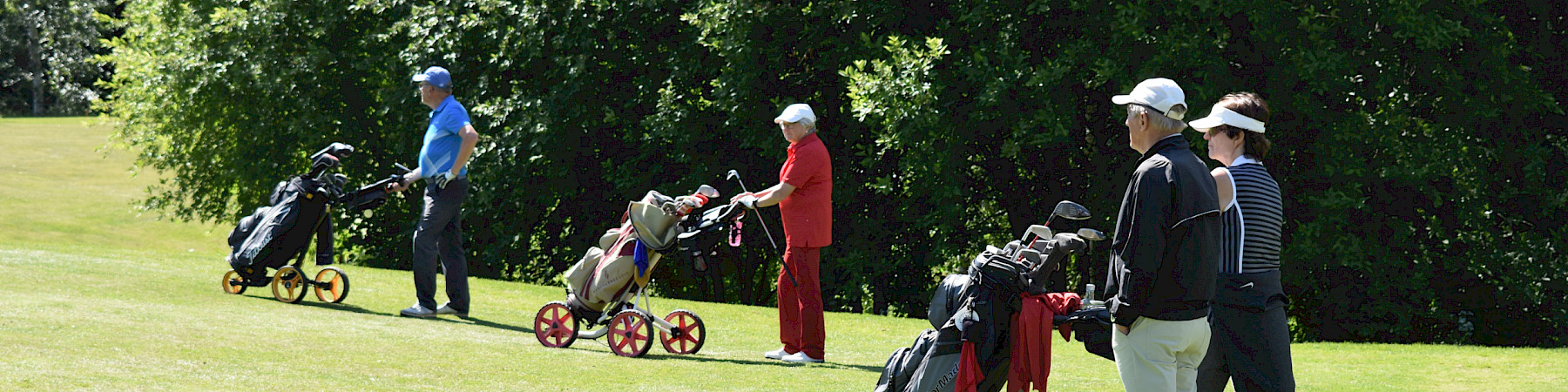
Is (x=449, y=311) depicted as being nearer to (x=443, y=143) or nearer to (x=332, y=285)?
(x=332, y=285)

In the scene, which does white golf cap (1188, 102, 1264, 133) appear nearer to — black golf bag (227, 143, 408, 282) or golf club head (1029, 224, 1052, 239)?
golf club head (1029, 224, 1052, 239)

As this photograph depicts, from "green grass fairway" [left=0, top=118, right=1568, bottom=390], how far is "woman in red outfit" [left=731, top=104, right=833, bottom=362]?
248 mm

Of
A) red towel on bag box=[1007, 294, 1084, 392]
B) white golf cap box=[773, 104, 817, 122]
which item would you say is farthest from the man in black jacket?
white golf cap box=[773, 104, 817, 122]

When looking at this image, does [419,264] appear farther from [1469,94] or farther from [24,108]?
[24,108]

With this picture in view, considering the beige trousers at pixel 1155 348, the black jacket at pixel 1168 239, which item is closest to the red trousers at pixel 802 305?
the beige trousers at pixel 1155 348

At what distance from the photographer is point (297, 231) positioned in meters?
10.2

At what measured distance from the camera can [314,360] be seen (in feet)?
23.4

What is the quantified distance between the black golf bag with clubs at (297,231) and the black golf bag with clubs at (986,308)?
561 cm

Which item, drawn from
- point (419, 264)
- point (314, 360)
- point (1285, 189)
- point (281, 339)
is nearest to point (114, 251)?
point (419, 264)

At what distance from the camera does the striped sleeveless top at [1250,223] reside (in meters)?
4.78

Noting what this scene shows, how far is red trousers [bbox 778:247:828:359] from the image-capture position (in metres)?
7.93

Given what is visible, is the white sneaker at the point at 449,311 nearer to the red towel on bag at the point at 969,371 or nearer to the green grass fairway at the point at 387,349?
the green grass fairway at the point at 387,349

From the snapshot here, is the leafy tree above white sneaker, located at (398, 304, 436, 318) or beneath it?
above

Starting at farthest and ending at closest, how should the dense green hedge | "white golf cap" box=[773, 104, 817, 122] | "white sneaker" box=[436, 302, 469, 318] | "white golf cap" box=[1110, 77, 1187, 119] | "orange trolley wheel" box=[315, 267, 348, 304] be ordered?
the dense green hedge, "orange trolley wheel" box=[315, 267, 348, 304], "white sneaker" box=[436, 302, 469, 318], "white golf cap" box=[773, 104, 817, 122], "white golf cap" box=[1110, 77, 1187, 119]
